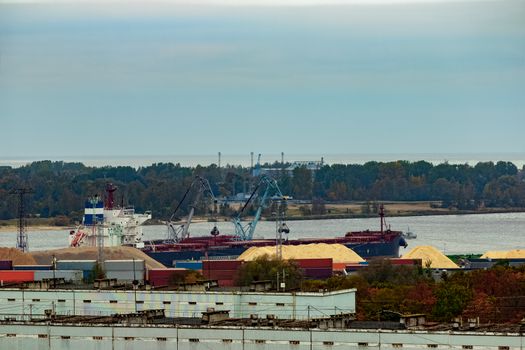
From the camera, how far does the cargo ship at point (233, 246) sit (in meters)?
65.4

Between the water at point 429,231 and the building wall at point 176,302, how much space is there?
144 feet

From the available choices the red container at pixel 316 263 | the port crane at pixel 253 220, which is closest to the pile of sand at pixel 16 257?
the red container at pixel 316 263

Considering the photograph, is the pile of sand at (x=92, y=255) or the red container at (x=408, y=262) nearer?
the red container at (x=408, y=262)

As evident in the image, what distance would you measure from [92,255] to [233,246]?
47.5 ft

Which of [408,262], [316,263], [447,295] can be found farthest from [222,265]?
[447,295]

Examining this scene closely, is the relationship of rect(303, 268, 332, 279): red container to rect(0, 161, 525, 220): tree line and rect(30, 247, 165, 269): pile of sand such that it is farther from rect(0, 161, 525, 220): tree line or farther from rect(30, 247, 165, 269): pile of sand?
rect(0, 161, 525, 220): tree line

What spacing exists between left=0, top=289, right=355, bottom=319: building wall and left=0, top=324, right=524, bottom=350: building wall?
9.79 feet

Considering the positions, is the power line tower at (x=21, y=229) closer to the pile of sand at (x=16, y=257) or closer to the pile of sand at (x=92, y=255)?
the pile of sand at (x=92, y=255)

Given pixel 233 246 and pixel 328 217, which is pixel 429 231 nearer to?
pixel 328 217

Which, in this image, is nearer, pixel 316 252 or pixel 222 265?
pixel 222 265

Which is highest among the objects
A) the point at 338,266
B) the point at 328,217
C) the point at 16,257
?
the point at 328,217

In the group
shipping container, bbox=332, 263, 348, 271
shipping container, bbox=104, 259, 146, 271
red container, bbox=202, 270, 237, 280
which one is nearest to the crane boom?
shipping container, bbox=332, 263, 348, 271

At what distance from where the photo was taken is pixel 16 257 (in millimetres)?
55062

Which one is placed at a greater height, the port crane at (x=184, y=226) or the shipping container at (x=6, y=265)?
the port crane at (x=184, y=226)
